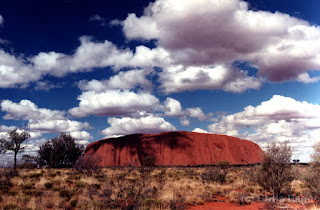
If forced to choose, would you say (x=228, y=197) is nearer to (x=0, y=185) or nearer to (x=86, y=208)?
(x=86, y=208)

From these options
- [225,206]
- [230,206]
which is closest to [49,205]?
[225,206]

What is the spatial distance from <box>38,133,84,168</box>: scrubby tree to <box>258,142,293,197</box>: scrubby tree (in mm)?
37813

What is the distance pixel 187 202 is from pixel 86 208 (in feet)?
16.8

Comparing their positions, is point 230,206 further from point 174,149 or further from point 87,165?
point 174,149

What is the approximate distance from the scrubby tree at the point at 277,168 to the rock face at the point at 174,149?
183ft

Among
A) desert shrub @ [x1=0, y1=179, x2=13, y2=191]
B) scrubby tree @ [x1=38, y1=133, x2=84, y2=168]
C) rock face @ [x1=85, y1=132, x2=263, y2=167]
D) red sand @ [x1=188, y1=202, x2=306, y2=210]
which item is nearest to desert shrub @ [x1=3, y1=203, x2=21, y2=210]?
desert shrub @ [x1=0, y1=179, x2=13, y2=191]

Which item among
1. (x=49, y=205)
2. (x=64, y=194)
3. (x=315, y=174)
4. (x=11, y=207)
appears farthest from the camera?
(x=64, y=194)

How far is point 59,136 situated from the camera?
149 ft

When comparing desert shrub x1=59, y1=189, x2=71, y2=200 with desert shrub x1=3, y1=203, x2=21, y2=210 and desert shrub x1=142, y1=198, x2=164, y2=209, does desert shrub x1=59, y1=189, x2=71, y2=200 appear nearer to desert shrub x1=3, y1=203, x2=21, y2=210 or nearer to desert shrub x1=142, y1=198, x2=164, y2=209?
desert shrub x1=3, y1=203, x2=21, y2=210

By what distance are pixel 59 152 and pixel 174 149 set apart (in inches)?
1523

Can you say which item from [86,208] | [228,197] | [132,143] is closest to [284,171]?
[228,197]

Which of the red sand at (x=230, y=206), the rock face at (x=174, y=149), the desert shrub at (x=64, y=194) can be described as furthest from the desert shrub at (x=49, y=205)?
the rock face at (x=174, y=149)

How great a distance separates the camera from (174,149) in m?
73.9

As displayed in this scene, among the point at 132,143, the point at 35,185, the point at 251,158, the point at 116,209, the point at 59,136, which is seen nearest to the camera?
the point at 116,209
